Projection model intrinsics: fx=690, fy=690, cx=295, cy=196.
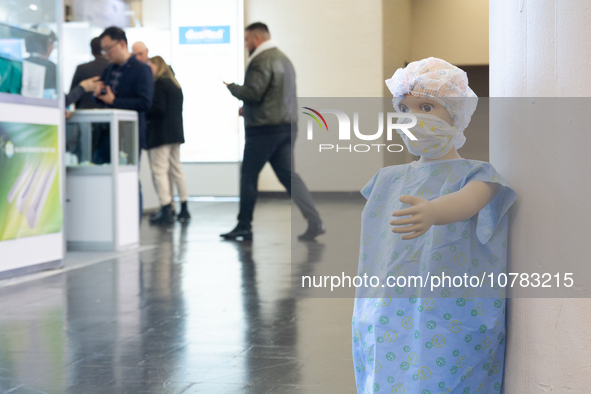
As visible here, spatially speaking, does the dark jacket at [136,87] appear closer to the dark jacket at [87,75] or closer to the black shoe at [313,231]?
the dark jacket at [87,75]

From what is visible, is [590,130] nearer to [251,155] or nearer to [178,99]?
[251,155]

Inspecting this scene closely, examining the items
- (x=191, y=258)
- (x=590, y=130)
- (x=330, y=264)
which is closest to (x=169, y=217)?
(x=191, y=258)

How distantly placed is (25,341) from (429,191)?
7.00 feet

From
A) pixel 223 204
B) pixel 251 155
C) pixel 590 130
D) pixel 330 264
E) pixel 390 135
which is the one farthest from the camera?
pixel 223 204

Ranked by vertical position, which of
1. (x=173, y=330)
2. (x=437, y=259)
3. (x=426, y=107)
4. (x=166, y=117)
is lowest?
(x=173, y=330)

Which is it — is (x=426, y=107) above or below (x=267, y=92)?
below

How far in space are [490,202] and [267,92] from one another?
4874 mm

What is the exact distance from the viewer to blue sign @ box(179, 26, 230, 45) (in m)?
12.5

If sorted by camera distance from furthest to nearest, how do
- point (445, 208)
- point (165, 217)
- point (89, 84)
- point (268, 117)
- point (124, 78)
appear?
1. point (165, 217)
2. point (124, 78)
3. point (268, 117)
4. point (89, 84)
5. point (445, 208)

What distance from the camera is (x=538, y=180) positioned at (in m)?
1.37

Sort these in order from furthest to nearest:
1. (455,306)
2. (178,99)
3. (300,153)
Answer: (300,153), (178,99), (455,306)

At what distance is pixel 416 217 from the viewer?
1437mm

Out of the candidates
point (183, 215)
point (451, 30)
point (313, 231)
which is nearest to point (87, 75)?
point (183, 215)

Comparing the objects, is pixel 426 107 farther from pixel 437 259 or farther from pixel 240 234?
pixel 240 234
